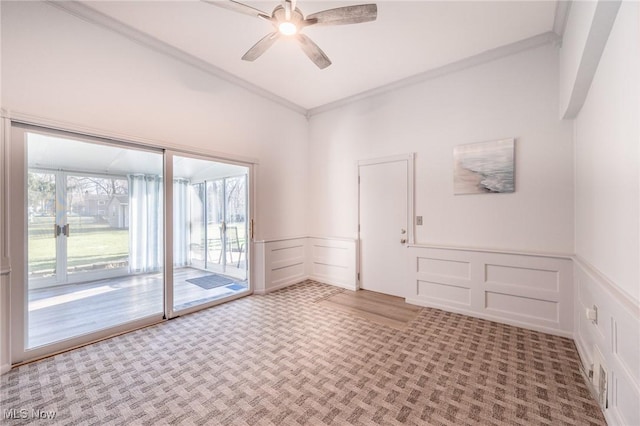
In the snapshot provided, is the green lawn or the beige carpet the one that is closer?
the beige carpet

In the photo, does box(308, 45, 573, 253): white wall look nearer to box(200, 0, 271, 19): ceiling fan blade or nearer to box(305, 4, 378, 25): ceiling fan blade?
box(305, 4, 378, 25): ceiling fan blade

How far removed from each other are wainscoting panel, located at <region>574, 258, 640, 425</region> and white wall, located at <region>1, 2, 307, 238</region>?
3698 millimetres

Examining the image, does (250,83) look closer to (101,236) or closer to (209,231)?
(209,231)

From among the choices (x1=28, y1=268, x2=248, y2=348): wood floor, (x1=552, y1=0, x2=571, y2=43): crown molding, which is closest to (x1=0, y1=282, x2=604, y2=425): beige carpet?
(x1=28, y1=268, x2=248, y2=348): wood floor

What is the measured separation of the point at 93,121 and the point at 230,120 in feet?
5.07

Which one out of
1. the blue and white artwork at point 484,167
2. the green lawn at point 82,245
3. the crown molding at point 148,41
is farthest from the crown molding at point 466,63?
the green lawn at point 82,245

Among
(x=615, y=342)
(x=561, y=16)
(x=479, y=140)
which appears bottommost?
(x=615, y=342)

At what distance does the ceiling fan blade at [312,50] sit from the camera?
7.69 feet

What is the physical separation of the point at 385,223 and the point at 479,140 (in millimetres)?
1630

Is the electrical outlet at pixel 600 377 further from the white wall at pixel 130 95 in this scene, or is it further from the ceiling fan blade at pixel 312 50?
the white wall at pixel 130 95

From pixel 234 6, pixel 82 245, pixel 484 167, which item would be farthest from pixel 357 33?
pixel 82 245

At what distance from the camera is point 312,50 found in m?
2.50

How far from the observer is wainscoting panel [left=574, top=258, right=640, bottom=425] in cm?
125

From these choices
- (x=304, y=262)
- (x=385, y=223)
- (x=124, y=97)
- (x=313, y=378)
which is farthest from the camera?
(x=304, y=262)
